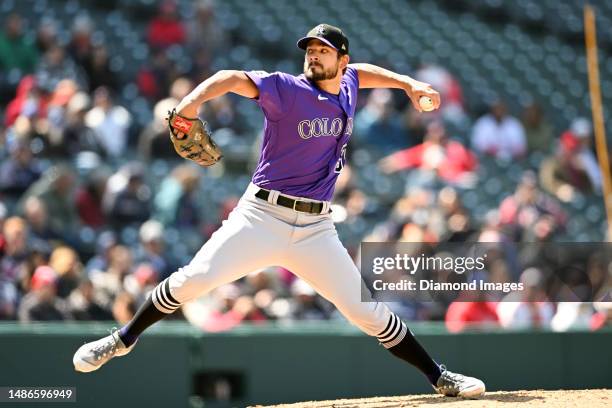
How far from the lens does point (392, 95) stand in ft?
41.1

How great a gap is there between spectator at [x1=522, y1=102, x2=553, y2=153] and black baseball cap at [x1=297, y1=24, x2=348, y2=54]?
24.4ft

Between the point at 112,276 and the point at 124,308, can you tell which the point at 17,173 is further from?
the point at 124,308

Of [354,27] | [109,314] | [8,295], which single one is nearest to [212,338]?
[109,314]

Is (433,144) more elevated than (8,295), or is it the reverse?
(433,144)

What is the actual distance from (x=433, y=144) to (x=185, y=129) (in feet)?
21.6

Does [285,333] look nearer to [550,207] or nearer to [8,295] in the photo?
[8,295]

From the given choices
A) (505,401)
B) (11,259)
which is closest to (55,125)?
(11,259)

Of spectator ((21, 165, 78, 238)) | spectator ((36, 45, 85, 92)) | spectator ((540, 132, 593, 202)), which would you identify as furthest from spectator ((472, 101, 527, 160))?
spectator ((21, 165, 78, 238))

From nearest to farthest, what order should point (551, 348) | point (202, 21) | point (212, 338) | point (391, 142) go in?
point (212, 338), point (551, 348), point (391, 142), point (202, 21)

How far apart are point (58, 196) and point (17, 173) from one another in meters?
0.57

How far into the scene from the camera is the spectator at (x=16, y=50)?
11859 millimetres

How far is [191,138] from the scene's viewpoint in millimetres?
5422

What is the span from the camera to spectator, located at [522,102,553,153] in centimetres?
1277

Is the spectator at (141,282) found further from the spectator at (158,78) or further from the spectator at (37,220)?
the spectator at (158,78)
